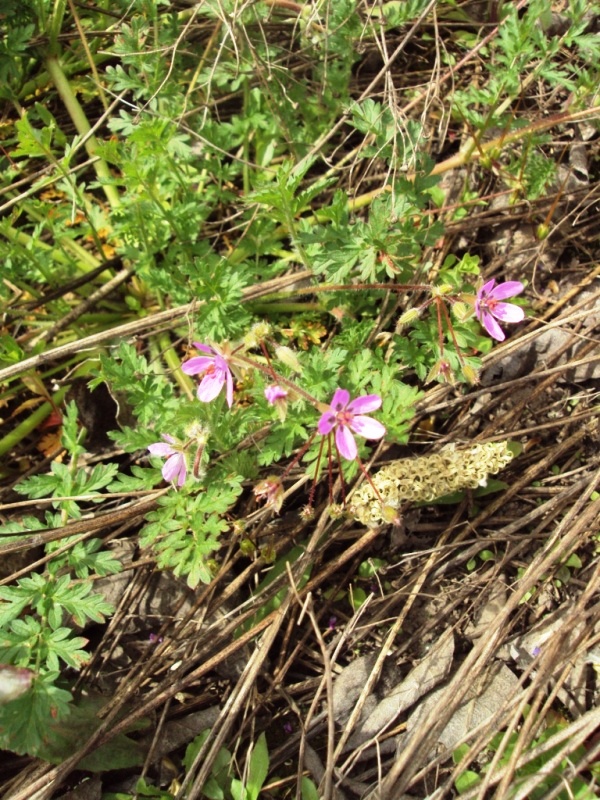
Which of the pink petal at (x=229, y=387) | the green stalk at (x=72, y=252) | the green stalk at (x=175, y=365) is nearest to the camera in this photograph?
the pink petal at (x=229, y=387)

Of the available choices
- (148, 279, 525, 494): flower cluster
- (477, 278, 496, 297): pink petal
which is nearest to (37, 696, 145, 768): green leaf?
(148, 279, 525, 494): flower cluster

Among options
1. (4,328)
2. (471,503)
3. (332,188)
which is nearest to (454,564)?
(471,503)

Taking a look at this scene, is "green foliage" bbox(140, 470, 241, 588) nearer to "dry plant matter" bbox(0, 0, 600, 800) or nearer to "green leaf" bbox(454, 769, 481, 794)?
"dry plant matter" bbox(0, 0, 600, 800)

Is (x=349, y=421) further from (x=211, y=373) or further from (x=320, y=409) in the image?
(x=211, y=373)

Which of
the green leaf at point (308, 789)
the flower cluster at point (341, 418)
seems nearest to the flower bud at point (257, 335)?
the flower cluster at point (341, 418)

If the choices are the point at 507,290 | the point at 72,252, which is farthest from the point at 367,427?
the point at 72,252

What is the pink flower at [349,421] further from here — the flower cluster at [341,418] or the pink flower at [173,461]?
the pink flower at [173,461]

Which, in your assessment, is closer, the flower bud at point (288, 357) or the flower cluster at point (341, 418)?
the flower cluster at point (341, 418)
